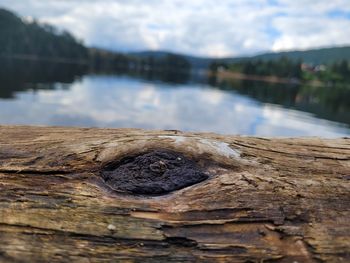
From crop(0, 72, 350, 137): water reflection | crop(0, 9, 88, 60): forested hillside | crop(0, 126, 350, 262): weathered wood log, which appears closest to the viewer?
crop(0, 126, 350, 262): weathered wood log

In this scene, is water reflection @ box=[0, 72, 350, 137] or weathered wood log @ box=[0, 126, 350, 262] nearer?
weathered wood log @ box=[0, 126, 350, 262]

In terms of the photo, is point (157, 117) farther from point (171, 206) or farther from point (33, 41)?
point (33, 41)

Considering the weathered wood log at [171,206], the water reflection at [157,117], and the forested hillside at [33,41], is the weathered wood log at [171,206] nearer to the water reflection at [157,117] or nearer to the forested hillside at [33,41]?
the water reflection at [157,117]

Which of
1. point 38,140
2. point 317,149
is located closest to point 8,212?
point 38,140

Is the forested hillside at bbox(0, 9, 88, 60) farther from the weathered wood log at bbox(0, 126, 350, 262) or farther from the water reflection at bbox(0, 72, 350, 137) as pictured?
the weathered wood log at bbox(0, 126, 350, 262)

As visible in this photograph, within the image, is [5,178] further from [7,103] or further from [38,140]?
[7,103]

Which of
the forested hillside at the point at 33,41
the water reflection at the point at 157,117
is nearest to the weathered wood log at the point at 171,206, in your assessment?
the water reflection at the point at 157,117

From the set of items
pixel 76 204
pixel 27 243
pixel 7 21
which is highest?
pixel 7 21

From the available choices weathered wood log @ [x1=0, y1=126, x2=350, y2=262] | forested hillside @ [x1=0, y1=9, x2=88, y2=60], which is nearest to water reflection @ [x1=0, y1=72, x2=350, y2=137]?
weathered wood log @ [x1=0, y1=126, x2=350, y2=262]
